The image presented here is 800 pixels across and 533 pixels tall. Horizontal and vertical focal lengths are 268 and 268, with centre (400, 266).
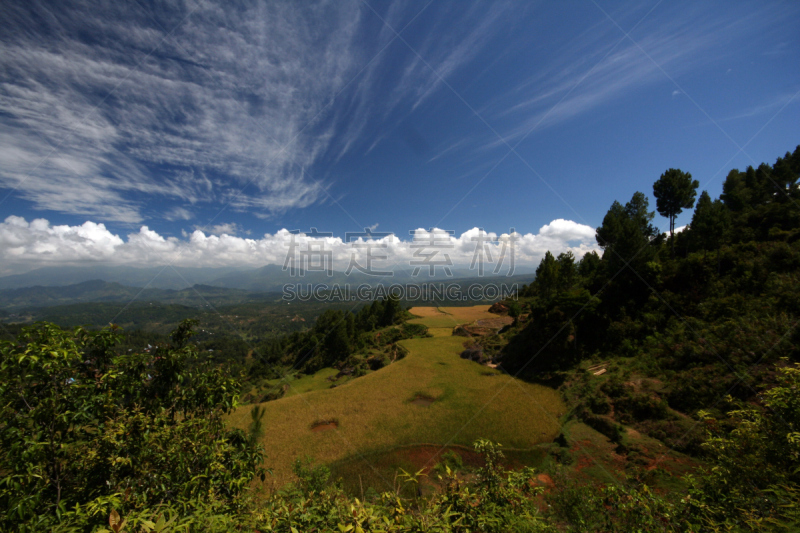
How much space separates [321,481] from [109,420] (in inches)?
354

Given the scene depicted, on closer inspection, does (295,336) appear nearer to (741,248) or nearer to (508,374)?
(508,374)

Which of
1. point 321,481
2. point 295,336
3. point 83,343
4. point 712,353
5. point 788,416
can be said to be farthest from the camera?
point 295,336

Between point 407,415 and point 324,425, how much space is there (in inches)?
236

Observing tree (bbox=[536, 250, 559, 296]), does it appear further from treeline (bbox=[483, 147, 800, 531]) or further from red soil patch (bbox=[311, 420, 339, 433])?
red soil patch (bbox=[311, 420, 339, 433])

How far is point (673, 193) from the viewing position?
32.0 metres

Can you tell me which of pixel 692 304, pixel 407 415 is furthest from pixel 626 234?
pixel 407 415

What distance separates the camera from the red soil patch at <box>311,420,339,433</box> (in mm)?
18723

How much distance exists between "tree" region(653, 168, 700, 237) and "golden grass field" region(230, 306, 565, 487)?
92.6ft

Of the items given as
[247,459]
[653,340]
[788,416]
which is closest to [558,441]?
[653,340]

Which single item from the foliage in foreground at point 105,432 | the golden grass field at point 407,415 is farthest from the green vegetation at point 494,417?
the golden grass field at point 407,415

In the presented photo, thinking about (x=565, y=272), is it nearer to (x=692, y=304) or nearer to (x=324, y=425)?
(x=692, y=304)

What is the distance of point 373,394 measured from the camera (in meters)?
23.3

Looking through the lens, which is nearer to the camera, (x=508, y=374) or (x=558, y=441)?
(x=558, y=441)

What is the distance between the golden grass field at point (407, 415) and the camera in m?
16.5
